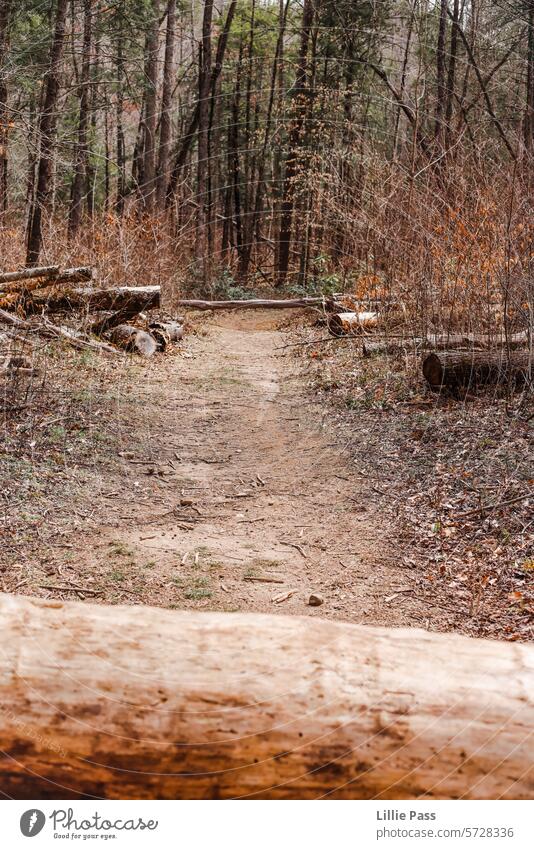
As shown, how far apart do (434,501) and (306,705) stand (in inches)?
145

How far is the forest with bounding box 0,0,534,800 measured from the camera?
1.55m

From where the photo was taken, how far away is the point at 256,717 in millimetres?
1578

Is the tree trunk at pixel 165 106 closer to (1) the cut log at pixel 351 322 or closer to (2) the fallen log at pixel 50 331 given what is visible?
(1) the cut log at pixel 351 322

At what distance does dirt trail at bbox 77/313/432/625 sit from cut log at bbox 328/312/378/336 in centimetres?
187

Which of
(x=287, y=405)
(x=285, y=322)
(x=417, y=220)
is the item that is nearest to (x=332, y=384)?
(x=287, y=405)

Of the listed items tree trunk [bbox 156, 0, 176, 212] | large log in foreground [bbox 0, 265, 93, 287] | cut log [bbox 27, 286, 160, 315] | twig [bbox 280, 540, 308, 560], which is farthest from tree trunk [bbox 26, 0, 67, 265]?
twig [bbox 280, 540, 308, 560]

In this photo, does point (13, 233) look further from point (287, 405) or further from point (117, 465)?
point (117, 465)

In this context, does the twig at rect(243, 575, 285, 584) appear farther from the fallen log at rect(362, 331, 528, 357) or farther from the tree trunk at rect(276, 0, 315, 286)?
the tree trunk at rect(276, 0, 315, 286)


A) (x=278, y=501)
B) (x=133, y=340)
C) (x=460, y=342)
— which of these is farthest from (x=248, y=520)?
(x=133, y=340)

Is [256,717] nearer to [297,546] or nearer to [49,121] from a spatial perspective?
[297,546]

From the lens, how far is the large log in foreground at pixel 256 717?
1.52 metres

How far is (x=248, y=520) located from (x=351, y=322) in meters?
5.53

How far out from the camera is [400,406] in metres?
7.11

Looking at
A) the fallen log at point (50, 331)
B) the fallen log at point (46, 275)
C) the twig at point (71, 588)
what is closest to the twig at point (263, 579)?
the twig at point (71, 588)
